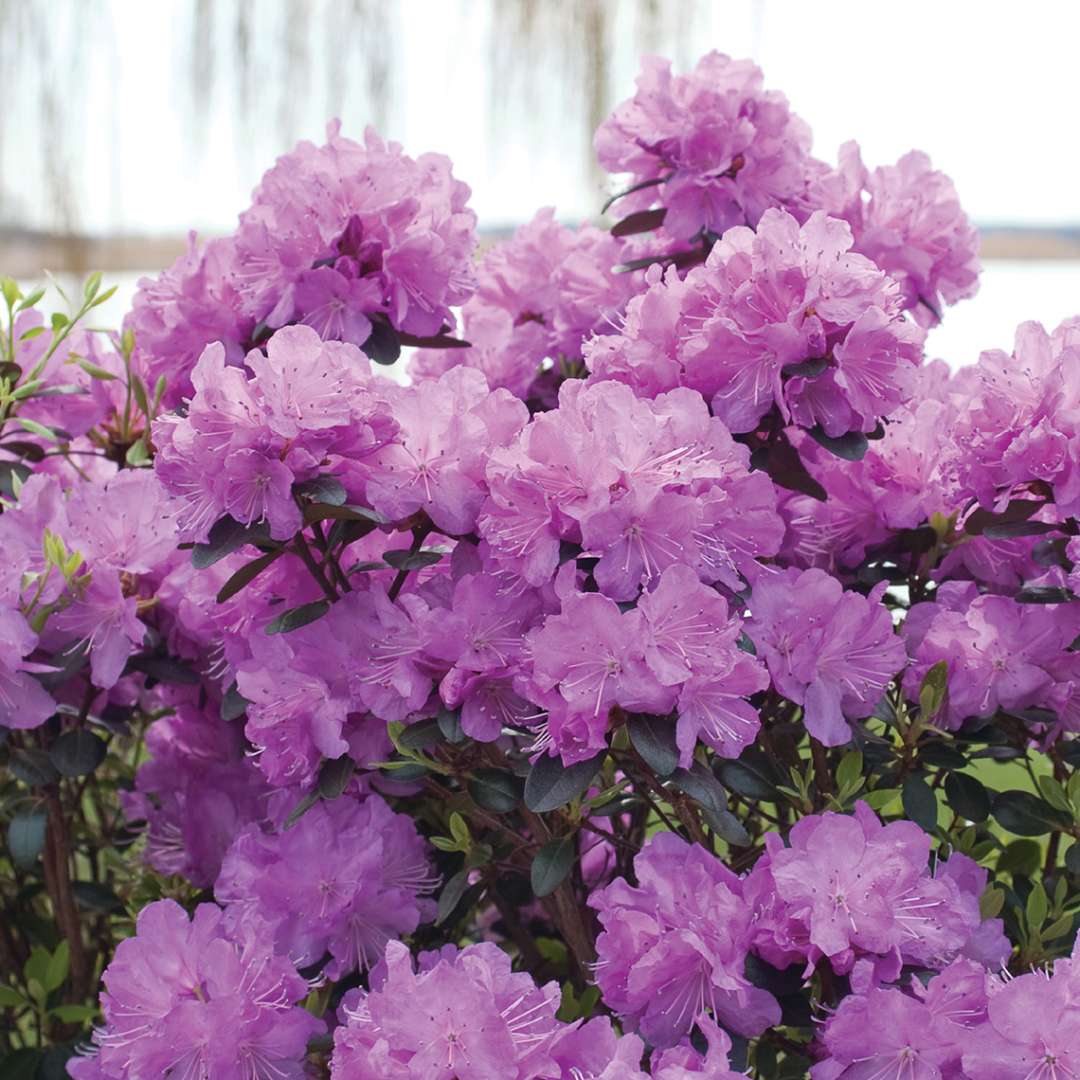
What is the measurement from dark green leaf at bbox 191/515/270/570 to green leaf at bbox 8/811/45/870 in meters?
0.40

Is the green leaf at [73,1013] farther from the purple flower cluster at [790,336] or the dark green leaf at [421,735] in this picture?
the purple flower cluster at [790,336]

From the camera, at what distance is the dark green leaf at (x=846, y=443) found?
3.41 feet

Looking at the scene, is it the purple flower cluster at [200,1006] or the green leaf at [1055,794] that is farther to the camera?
the green leaf at [1055,794]

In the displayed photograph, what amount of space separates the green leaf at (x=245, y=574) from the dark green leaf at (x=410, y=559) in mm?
79

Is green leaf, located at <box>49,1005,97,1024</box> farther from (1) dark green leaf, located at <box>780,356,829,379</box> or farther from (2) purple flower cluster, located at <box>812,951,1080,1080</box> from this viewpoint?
(1) dark green leaf, located at <box>780,356,829,379</box>

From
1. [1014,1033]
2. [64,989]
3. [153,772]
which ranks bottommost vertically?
[64,989]

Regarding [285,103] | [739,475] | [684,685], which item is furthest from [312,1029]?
[285,103]

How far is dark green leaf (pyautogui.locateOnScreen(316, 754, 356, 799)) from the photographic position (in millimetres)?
1044

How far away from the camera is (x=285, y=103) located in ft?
9.66

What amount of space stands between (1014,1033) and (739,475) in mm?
377

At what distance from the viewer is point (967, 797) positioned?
1.13m

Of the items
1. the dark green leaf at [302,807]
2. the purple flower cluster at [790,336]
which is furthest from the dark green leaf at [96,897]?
the purple flower cluster at [790,336]

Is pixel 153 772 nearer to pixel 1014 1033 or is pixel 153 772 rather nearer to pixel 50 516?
pixel 50 516

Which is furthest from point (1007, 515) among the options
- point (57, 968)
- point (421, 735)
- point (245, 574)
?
point (57, 968)
